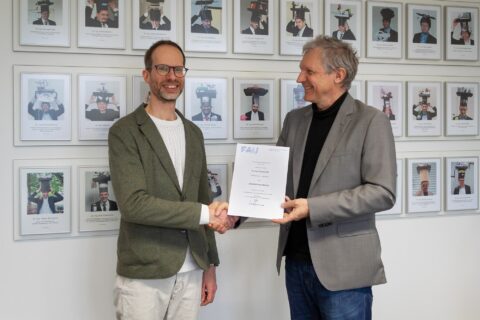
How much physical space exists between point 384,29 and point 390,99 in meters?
0.40

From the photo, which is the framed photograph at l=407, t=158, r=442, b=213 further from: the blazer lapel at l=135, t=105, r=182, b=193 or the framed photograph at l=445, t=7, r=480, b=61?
the blazer lapel at l=135, t=105, r=182, b=193

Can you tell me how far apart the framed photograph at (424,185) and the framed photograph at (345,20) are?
762 mm

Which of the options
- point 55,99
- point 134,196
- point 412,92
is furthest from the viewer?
point 412,92

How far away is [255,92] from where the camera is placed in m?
2.60

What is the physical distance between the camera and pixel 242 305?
8.64ft

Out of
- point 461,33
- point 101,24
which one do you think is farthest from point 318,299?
point 461,33

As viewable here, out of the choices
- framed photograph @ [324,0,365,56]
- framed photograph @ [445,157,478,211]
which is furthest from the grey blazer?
framed photograph @ [445,157,478,211]

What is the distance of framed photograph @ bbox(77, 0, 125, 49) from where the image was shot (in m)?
2.33

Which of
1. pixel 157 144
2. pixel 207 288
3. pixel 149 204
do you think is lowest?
pixel 207 288

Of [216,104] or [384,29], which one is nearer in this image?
[216,104]

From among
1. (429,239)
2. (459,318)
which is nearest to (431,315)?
(459,318)

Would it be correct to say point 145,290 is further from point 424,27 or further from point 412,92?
point 424,27

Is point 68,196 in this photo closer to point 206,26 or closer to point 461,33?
point 206,26

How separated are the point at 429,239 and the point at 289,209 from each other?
54.5 inches
